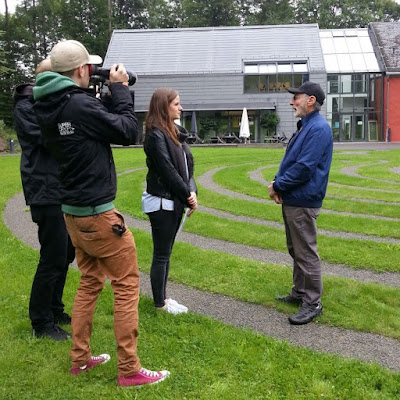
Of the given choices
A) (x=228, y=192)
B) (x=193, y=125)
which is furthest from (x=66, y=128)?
(x=193, y=125)

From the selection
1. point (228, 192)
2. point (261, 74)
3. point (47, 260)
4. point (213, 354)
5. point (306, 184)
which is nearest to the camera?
point (213, 354)

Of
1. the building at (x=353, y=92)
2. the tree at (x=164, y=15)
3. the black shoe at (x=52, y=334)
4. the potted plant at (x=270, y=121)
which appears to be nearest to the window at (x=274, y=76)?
the potted plant at (x=270, y=121)

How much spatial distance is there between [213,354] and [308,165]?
72.9 inches

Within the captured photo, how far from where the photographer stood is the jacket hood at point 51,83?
3.06m

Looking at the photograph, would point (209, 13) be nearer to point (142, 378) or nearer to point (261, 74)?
point (261, 74)

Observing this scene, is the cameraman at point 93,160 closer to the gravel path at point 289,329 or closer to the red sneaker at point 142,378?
the red sneaker at point 142,378

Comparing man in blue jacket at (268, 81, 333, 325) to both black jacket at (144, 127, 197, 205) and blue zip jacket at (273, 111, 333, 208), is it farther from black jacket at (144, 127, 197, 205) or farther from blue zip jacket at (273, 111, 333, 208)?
black jacket at (144, 127, 197, 205)

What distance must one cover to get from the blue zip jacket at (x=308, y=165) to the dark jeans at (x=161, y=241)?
3.43 ft

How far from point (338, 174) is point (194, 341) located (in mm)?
12700

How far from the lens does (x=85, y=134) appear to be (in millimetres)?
3086

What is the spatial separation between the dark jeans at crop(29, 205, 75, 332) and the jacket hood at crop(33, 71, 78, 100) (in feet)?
3.62

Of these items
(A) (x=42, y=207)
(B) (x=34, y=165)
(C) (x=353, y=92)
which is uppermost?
(C) (x=353, y=92)

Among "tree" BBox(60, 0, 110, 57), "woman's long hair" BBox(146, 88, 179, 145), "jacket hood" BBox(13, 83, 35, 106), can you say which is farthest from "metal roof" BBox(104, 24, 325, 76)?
"jacket hood" BBox(13, 83, 35, 106)

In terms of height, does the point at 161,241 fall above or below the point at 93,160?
below
